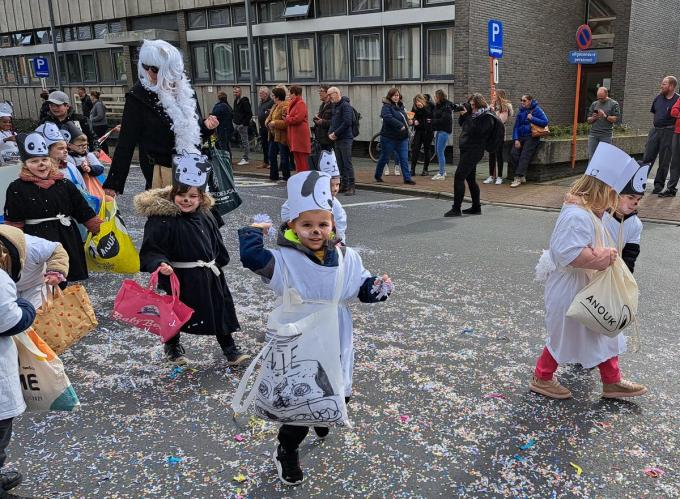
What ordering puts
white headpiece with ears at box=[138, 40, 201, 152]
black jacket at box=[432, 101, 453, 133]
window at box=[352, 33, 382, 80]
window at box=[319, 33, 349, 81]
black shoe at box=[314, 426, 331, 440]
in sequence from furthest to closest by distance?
window at box=[319, 33, 349, 81] → window at box=[352, 33, 382, 80] → black jacket at box=[432, 101, 453, 133] → white headpiece with ears at box=[138, 40, 201, 152] → black shoe at box=[314, 426, 331, 440]

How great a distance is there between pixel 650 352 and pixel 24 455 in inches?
160

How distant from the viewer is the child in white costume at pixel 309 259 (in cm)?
272

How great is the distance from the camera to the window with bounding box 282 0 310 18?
695 inches

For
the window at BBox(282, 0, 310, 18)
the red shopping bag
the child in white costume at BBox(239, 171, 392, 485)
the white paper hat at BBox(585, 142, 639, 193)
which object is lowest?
the red shopping bag

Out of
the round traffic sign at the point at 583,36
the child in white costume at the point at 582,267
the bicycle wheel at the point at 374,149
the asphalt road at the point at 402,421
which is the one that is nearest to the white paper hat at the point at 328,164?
the asphalt road at the point at 402,421

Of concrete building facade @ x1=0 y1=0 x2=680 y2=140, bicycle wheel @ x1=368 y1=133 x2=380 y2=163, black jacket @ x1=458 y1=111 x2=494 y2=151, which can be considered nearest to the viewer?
black jacket @ x1=458 y1=111 x2=494 y2=151

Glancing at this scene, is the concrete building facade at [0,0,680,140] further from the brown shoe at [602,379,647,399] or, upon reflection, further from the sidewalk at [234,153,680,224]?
the brown shoe at [602,379,647,399]

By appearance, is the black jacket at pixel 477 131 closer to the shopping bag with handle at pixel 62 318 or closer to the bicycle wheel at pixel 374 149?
the shopping bag with handle at pixel 62 318

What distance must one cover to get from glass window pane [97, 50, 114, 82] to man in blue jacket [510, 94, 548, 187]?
18.2 meters

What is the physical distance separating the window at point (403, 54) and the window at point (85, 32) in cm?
1456

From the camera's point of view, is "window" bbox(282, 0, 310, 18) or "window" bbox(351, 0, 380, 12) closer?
"window" bbox(351, 0, 380, 12)

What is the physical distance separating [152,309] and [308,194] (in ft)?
5.23

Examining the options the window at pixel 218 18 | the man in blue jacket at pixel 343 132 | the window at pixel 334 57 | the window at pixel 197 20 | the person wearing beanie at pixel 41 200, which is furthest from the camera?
the window at pixel 197 20

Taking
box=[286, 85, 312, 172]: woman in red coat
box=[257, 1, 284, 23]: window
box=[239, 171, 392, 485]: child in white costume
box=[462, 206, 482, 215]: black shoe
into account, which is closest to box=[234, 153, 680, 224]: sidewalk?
box=[462, 206, 482, 215]: black shoe
